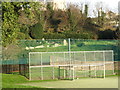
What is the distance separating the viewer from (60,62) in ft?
53.2

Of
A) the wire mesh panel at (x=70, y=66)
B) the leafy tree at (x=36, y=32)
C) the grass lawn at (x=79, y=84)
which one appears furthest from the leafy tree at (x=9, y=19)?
the leafy tree at (x=36, y=32)

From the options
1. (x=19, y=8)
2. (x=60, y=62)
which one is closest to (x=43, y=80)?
(x=60, y=62)

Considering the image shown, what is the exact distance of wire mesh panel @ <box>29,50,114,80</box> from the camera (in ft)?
50.2

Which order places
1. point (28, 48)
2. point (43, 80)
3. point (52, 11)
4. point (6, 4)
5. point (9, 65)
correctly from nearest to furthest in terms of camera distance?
point (6, 4) → point (43, 80) → point (9, 65) → point (28, 48) → point (52, 11)

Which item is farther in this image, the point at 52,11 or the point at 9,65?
the point at 52,11

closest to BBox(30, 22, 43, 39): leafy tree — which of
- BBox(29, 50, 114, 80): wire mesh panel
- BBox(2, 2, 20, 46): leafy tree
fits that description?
BBox(29, 50, 114, 80): wire mesh panel

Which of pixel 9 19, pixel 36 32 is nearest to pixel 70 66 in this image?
pixel 9 19

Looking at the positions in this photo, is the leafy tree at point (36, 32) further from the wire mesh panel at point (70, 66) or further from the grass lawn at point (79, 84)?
the grass lawn at point (79, 84)

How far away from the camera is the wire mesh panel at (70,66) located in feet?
50.2

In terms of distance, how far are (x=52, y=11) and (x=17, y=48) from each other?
2295 cm

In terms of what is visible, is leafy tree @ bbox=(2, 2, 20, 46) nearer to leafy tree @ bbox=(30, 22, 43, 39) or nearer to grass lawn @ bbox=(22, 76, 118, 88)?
grass lawn @ bbox=(22, 76, 118, 88)

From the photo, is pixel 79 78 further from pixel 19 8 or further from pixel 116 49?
pixel 19 8

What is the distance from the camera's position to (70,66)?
1479 centimetres

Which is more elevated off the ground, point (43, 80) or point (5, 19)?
point (5, 19)
